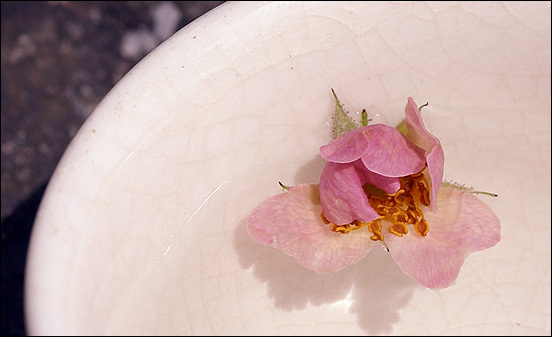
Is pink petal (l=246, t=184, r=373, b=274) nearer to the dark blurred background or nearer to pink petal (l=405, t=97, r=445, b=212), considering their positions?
pink petal (l=405, t=97, r=445, b=212)

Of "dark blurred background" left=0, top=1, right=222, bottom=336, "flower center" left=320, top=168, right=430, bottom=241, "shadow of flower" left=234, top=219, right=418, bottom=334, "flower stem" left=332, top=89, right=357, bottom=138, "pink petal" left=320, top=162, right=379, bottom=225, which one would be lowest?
"shadow of flower" left=234, top=219, right=418, bottom=334

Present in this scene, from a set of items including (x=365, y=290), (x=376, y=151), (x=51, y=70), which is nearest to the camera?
(x=376, y=151)

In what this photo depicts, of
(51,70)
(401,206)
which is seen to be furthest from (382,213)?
(51,70)

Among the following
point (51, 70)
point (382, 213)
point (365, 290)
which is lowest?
point (365, 290)

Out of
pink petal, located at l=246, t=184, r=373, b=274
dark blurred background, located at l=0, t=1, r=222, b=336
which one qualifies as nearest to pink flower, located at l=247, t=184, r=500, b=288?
pink petal, located at l=246, t=184, r=373, b=274

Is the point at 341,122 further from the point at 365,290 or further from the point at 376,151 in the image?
the point at 365,290

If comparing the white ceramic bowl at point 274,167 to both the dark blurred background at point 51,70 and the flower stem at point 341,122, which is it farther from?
the dark blurred background at point 51,70
